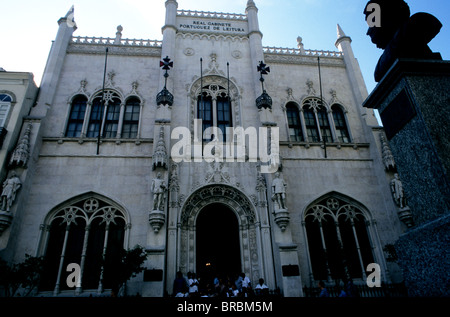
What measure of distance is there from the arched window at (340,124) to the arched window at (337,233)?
458 centimetres

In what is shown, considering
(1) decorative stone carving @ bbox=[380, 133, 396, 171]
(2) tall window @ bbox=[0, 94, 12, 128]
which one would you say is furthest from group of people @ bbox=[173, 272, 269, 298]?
(2) tall window @ bbox=[0, 94, 12, 128]

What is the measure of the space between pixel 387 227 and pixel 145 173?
13677 mm

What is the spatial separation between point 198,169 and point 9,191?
28.9 ft

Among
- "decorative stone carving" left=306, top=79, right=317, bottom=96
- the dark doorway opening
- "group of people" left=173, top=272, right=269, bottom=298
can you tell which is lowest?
"group of people" left=173, top=272, right=269, bottom=298

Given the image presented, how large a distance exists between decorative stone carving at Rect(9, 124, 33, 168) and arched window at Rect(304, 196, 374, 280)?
48.2 feet

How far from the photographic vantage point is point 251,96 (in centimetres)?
1842

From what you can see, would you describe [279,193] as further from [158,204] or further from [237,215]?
[158,204]

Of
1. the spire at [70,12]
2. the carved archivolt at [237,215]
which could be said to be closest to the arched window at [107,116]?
the carved archivolt at [237,215]

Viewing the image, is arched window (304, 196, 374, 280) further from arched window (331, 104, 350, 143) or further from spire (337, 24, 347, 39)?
spire (337, 24, 347, 39)

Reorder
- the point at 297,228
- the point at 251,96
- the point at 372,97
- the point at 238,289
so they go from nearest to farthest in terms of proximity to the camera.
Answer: the point at 372,97 < the point at 238,289 < the point at 297,228 < the point at 251,96

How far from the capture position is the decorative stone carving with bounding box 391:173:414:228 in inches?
583

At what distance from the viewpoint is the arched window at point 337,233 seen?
14516 mm
